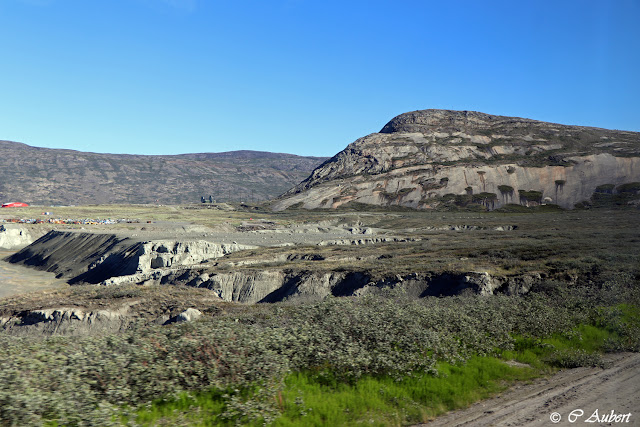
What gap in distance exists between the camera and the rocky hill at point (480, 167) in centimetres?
12638

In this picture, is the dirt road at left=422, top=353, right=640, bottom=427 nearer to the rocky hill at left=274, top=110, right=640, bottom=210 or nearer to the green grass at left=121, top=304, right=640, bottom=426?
the green grass at left=121, top=304, right=640, bottom=426

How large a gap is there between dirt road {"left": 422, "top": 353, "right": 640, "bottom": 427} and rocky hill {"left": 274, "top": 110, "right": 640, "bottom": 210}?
121153mm

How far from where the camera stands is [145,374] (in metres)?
8.00

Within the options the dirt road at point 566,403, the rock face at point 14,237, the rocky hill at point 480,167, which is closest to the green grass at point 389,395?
the dirt road at point 566,403

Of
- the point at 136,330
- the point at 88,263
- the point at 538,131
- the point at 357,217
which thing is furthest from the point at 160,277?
the point at 538,131

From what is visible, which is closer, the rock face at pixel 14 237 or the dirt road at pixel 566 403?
the dirt road at pixel 566 403

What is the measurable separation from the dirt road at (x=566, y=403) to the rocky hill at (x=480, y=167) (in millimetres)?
121153

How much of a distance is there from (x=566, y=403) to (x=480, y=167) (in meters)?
137

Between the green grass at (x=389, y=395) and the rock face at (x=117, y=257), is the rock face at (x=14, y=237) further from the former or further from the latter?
the green grass at (x=389, y=395)

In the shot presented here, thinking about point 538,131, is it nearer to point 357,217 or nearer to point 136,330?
point 357,217

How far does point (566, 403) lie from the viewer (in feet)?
30.1

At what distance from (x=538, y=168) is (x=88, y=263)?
12321 centimetres
